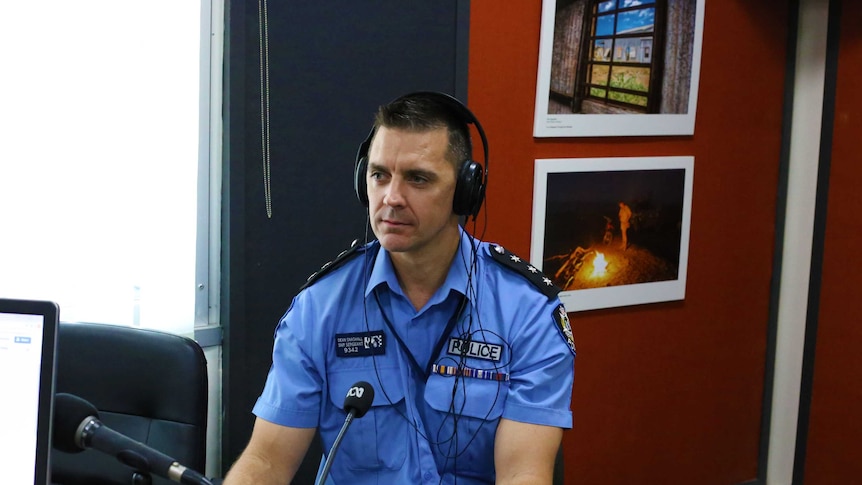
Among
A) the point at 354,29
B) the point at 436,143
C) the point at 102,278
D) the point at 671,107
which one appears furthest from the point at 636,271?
the point at 102,278

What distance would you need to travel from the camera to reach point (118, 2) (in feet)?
7.13

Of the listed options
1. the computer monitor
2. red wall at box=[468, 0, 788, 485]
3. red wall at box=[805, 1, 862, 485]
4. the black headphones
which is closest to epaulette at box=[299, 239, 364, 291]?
the black headphones

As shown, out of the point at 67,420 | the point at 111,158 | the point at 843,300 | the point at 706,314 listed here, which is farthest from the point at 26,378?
the point at 843,300

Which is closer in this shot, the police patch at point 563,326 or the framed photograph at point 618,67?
the police patch at point 563,326

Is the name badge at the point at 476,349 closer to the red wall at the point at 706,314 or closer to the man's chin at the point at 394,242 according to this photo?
the man's chin at the point at 394,242

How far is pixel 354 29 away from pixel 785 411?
223cm

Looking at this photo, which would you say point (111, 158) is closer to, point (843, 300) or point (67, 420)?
point (67, 420)


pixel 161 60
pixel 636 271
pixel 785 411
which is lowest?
pixel 785 411

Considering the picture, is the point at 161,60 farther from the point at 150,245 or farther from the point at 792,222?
the point at 792,222

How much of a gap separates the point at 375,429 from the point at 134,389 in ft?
1.68

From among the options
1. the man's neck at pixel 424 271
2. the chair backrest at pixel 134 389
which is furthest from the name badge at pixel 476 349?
the chair backrest at pixel 134 389

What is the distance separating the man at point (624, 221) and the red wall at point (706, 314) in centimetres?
18

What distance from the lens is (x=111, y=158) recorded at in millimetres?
2223

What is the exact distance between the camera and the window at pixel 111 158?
83.4 inches
